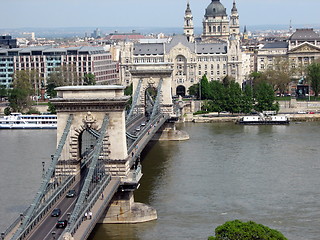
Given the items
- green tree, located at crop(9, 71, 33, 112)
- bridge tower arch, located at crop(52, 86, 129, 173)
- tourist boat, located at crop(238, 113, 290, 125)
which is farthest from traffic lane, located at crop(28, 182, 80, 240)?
green tree, located at crop(9, 71, 33, 112)

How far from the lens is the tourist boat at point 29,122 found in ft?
187

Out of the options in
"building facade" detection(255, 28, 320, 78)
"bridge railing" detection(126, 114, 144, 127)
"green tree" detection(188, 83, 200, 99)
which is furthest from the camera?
"building facade" detection(255, 28, 320, 78)

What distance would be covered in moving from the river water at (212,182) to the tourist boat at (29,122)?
5.11 metres

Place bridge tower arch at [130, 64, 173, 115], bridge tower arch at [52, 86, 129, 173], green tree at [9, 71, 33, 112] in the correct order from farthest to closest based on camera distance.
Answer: green tree at [9, 71, 33, 112] → bridge tower arch at [130, 64, 173, 115] → bridge tower arch at [52, 86, 129, 173]

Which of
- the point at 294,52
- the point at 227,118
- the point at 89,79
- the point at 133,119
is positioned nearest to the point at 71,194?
the point at 133,119

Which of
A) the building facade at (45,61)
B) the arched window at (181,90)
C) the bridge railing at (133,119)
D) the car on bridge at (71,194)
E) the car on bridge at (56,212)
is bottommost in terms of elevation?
the car on bridge at (56,212)

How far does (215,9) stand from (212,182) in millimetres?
62295

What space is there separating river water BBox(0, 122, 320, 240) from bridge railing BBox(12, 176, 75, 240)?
173 cm

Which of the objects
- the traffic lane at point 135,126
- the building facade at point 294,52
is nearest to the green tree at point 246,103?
the traffic lane at point 135,126

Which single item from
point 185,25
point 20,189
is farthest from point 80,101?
point 185,25

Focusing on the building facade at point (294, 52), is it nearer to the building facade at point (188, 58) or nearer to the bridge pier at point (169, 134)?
the building facade at point (188, 58)

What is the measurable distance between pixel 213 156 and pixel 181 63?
37.9 m

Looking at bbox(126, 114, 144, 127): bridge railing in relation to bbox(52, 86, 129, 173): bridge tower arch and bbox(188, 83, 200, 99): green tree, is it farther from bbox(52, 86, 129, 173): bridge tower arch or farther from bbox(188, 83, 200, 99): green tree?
bbox(188, 83, 200, 99): green tree

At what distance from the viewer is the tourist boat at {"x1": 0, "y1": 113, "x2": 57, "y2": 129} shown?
57.1 metres
